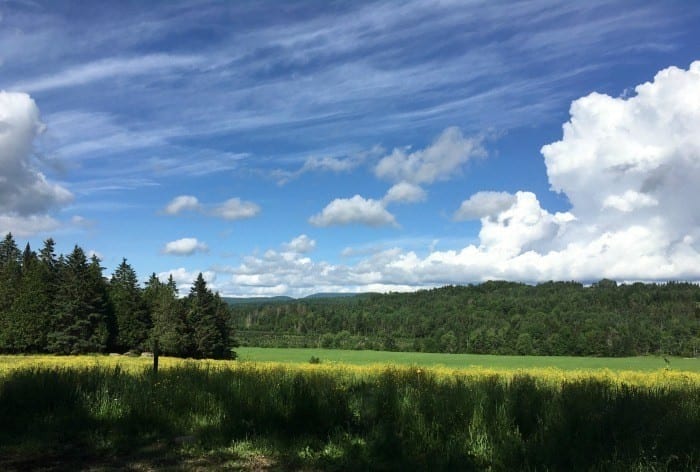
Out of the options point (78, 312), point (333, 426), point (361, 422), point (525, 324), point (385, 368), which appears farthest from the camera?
point (525, 324)

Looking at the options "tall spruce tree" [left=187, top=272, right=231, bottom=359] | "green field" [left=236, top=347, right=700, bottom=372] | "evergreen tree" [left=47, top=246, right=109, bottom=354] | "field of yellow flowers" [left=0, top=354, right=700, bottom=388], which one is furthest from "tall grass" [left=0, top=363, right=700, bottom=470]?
"tall spruce tree" [left=187, top=272, right=231, bottom=359]

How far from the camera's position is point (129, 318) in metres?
81.8

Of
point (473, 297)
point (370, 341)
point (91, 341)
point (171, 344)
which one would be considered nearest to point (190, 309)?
point (171, 344)

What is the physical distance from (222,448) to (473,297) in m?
182

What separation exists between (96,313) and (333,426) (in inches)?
3033

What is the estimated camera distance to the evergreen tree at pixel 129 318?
8125 centimetres

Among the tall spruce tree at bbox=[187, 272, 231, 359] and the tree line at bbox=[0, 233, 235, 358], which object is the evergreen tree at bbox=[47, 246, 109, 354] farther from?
the tall spruce tree at bbox=[187, 272, 231, 359]

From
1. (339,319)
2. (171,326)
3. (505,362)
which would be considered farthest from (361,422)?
(339,319)

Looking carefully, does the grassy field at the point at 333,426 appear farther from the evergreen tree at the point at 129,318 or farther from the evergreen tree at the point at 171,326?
the evergreen tree at the point at 129,318

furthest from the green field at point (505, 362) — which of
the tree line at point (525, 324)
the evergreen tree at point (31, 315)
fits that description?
the tree line at point (525, 324)

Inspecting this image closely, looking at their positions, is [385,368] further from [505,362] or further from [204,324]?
[204,324]

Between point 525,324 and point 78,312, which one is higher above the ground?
point 78,312

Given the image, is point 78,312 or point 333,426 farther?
point 78,312

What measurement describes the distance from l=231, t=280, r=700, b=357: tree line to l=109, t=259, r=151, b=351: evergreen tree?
63.2 meters
